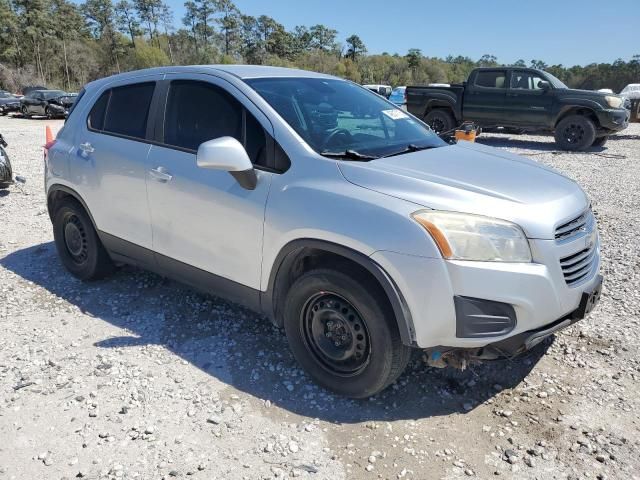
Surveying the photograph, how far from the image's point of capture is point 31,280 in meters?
4.78

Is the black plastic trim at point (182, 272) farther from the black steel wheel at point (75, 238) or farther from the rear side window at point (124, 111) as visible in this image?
the rear side window at point (124, 111)

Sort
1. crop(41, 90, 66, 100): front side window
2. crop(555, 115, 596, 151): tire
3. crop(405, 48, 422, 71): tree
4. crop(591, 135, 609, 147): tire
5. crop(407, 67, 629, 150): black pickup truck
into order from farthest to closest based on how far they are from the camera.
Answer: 1. crop(405, 48, 422, 71): tree
2. crop(41, 90, 66, 100): front side window
3. crop(591, 135, 609, 147): tire
4. crop(555, 115, 596, 151): tire
5. crop(407, 67, 629, 150): black pickup truck

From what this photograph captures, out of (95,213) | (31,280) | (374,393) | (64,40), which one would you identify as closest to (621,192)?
(374,393)

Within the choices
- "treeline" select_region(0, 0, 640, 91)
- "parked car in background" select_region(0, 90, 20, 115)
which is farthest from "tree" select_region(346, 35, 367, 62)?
"parked car in background" select_region(0, 90, 20, 115)

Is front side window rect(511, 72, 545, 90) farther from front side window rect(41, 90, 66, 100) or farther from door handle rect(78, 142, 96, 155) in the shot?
front side window rect(41, 90, 66, 100)

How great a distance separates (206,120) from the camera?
3.42 meters

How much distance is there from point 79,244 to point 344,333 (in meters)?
2.92

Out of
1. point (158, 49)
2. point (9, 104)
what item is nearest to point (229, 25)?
point (158, 49)

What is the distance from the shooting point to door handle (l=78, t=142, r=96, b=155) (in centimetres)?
414

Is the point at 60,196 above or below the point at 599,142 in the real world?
below

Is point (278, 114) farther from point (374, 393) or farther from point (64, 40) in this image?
point (64, 40)

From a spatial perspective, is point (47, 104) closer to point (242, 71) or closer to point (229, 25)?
point (242, 71)

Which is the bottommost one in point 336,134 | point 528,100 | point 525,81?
point 336,134

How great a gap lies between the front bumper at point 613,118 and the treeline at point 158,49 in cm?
4550
